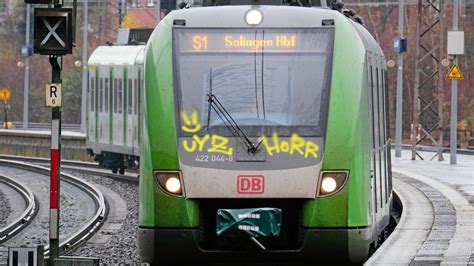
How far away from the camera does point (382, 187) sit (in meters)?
16.2

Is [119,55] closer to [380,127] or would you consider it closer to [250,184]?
[380,127]

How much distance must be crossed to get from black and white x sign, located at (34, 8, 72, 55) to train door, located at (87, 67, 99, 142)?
2243 cm

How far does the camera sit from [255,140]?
1273 cm

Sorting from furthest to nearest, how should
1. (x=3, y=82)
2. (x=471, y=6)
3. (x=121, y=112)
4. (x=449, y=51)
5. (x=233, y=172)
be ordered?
(x=3, y=82), (x=471, y=6), (x=449, y=51), (x=121, y=112), (x=233, y=172)

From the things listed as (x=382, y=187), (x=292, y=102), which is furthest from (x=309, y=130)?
(x=382, y=187)

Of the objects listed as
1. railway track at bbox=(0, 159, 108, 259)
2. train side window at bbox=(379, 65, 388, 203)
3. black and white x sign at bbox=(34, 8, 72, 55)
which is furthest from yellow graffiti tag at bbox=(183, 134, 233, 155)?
railway track at bbox=(0, 159, 108, 259)

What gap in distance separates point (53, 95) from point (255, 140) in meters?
3.24

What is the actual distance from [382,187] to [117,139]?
2009 centimetres

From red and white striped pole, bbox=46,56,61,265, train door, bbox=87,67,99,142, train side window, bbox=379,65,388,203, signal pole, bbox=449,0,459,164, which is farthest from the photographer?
train door, bbox=87,67,99,142

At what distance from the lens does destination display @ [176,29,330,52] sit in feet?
42.9

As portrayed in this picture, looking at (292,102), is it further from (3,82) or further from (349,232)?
(3,82)

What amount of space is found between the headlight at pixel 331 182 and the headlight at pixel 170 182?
1178 mm

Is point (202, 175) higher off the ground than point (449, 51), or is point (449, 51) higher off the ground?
point (449, 51)

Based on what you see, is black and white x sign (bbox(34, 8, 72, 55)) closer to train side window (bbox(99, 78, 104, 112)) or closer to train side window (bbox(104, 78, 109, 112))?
train side window (bbox(104, 78, 109, 112))
